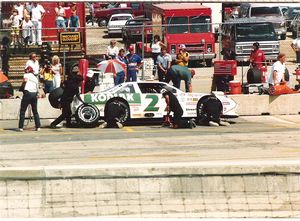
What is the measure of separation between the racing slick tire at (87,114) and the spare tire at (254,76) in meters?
6.49

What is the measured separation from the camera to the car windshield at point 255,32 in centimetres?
3778

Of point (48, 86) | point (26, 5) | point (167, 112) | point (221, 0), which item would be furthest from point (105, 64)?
point (221, 0)

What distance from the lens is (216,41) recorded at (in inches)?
1487

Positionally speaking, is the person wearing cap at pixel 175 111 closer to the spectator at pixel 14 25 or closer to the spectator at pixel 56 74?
the spectator at pixel 56 74

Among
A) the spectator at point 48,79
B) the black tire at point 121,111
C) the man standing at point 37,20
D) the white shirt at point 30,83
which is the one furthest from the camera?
the man standing at point 37,20

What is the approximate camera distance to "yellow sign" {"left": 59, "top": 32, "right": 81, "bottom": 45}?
3136 cm

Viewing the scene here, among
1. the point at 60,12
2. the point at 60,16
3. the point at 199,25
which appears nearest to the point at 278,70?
the point at 60,16

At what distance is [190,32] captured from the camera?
125 ft

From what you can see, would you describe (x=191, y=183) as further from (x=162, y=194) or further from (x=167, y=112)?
(x=167, y=112)

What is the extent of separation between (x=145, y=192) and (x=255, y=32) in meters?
28.6

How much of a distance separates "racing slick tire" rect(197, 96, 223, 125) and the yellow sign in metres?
8.28

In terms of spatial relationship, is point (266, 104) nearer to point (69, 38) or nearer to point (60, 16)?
point (69, 38)

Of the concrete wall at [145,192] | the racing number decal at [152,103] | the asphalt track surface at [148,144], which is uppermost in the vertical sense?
the concrete wall at [145,192]

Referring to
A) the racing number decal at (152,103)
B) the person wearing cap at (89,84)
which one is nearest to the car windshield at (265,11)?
the person wearing cap at (89,84)
